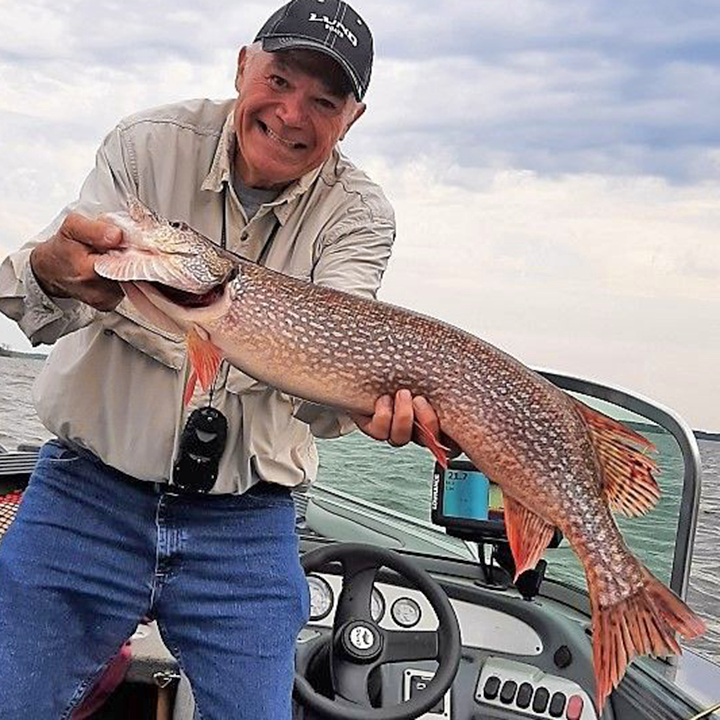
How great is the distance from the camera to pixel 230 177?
3.17 metres

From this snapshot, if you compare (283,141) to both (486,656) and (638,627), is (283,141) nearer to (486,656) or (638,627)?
(638,627)

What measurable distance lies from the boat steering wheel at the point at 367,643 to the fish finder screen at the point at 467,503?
372mm

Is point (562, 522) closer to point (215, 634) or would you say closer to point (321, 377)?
point (321, 377)

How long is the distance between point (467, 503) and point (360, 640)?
28.3 inches

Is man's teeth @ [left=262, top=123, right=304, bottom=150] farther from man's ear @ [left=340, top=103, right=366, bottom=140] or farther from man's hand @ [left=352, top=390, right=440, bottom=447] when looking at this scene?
man's hand @ [left=352, top=390, right=440, bottom=447]

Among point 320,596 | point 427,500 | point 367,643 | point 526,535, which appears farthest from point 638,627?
point 427,500

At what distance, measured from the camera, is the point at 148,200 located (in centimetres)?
316

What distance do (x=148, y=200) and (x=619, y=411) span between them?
2.12m

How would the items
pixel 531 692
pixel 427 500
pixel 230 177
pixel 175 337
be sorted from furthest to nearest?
1. pixel 427 500
2. pixel 531 692
3. pixel 230 177
4. pixel 175 337

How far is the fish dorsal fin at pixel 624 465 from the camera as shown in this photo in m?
3.06

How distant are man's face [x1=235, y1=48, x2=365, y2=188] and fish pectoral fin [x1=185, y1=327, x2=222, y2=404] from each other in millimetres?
602

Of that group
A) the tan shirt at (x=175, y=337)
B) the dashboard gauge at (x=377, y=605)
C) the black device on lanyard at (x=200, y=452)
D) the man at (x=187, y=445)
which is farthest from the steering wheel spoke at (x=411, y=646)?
the black device on lanyard at (x=200, y=452)

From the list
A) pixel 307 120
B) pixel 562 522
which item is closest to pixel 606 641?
pixel 562 522

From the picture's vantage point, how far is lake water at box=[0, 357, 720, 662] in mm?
4266
